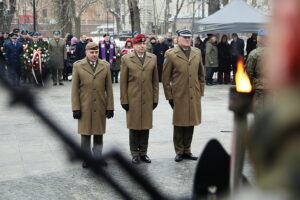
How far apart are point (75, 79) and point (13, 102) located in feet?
18.2

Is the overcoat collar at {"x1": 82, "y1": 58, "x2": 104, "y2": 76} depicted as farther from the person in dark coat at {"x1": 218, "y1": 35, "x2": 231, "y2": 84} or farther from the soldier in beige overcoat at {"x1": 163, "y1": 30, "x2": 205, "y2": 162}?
the person in dark coat at {"x1": 218, "y1": 35, "x2": 231, "y2": 84}

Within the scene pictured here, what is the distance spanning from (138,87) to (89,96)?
632 mm

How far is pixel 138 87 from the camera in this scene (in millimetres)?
6410

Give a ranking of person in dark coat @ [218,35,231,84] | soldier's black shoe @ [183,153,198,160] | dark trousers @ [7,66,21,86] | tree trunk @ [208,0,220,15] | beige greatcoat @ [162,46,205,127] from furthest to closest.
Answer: tree trunk @ [208,0,220,15], person in dark coat @ [218,35,231,84], soldier's black shoe @ [183,153,198,160], beige greatcoat @ [162,46,205,127], dark trousers @ [7,66,21,86]

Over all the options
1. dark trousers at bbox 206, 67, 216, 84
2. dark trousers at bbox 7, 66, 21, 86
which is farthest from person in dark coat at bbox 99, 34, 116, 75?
dark trousers at bbox 7, 66, 21, 86

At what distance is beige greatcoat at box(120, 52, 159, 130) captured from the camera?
21.0ft

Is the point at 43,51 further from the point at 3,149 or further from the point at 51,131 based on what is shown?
the point at 51,131

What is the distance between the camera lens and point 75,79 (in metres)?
6.15

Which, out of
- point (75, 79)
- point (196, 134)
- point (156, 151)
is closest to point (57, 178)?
point (75, 79)

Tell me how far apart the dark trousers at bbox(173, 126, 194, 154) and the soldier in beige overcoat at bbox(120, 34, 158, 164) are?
0.38m

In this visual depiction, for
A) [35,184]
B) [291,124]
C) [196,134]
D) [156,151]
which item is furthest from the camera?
[196,134]

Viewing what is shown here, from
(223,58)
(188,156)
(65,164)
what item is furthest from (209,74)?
(65,164)

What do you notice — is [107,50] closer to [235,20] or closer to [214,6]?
[235,20]

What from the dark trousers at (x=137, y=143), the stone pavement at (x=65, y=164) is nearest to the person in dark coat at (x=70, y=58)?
the stone pavement at (x=65, y=164)
